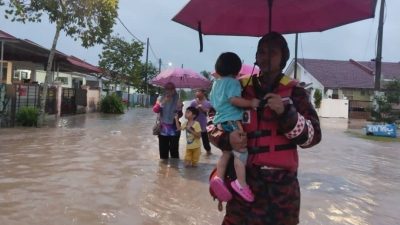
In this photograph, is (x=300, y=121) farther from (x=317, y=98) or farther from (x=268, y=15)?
(x=317, y=98)

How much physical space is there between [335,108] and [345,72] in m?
9.69

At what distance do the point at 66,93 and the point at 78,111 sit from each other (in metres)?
2.52

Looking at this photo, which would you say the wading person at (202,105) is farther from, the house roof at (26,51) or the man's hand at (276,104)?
the house roof at (26,51)

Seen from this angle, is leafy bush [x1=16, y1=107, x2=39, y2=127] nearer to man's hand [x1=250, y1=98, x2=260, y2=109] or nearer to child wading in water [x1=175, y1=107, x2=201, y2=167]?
child wading in water [x1=175, y1=107, x2=201, y2=167]

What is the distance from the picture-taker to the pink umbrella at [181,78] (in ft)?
33.8

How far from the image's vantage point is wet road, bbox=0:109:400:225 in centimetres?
564

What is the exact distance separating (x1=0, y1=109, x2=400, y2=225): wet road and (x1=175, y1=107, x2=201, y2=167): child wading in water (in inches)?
11.8

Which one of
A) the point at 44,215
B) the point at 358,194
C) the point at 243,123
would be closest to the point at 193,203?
the point at 44,215

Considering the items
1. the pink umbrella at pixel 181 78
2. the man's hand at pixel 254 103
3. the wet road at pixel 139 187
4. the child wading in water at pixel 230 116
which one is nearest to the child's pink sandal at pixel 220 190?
the child wading in water at pixel 230 116

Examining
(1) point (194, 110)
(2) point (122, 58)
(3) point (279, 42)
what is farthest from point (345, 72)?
(3) point (279, 42)

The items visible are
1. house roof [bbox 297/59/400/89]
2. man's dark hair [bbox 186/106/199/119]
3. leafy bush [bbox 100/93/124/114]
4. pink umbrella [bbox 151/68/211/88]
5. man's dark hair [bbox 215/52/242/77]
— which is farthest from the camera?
house roof [bbox 297/59/400/89]

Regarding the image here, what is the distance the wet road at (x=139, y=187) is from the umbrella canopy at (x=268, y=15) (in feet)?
9.33

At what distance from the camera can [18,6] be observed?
1678cm

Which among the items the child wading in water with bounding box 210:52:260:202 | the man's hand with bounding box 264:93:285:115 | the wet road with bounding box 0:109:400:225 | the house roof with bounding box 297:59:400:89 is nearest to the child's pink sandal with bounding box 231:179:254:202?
the child wading in water with bounding box 210:52:260:202
